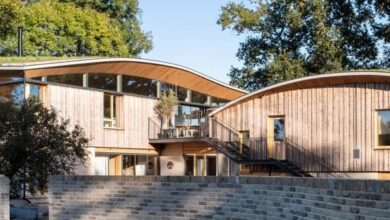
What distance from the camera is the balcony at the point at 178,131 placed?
1305 inches

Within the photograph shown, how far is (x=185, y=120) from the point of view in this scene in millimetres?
38031

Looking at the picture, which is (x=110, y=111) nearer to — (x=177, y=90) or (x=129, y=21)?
(x=177, y=90)

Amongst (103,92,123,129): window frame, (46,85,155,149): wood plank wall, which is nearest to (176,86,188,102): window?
(46,85,155,149): wood plank wall

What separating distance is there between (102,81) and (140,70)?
2759 mm

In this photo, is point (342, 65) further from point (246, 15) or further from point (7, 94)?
point (7, 94)

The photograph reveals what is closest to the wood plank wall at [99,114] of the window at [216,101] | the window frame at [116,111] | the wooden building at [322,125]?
the window frame at [116,111]

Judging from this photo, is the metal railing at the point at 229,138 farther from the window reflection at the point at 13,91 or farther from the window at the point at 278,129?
the window reflection at the point at 13,91

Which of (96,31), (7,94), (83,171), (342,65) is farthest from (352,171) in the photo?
(96,31)

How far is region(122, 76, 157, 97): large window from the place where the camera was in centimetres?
3487

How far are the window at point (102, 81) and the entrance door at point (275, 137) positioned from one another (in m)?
8.28

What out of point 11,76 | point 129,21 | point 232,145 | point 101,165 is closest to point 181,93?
point 101,165

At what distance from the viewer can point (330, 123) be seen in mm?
27906

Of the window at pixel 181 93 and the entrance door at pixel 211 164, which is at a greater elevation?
the window at pixel 181 93

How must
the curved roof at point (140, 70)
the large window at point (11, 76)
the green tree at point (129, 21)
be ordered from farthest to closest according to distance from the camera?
A: 1. the green tree at point (129, 21)
2. the curved roof at point (140, 70)
3. the large window at point (11, 76)
